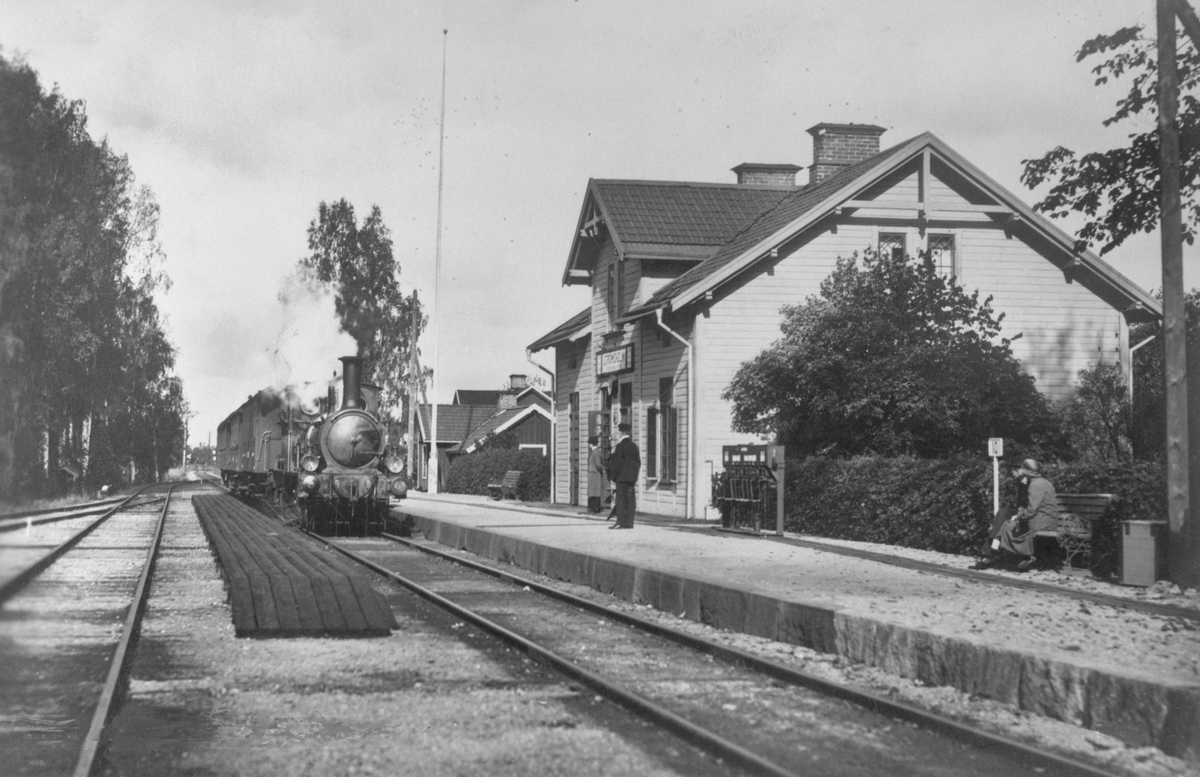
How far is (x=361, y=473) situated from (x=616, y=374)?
26.3 ft

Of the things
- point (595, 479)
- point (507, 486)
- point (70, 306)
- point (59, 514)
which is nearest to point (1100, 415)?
point (595, 479)

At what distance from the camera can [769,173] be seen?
31672 mm

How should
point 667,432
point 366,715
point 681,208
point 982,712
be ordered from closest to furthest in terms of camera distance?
point 366,715 → point 982,712 → point 667,432 → point 681,208

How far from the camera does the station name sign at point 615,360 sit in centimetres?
2789

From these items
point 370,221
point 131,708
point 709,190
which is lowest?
point 131,708

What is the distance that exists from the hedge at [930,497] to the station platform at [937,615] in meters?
0.46

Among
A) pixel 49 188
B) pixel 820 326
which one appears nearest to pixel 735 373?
pixel 820 326

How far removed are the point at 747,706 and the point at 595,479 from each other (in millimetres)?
20023

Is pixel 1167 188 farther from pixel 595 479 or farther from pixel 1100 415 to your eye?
pixel 595 479

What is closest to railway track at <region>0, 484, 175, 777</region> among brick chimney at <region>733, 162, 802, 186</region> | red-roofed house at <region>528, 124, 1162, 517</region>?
red-roofed house at <region>528, 124, 1162, 517</region>

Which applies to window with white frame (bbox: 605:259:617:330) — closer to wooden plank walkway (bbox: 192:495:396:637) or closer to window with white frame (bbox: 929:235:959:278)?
window with white frame (bbox: 929:235:959:278)

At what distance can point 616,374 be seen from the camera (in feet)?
96.7

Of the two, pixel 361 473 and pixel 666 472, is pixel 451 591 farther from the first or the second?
pixel 666 472

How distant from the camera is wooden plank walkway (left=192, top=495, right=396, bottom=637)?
983 centimetres
